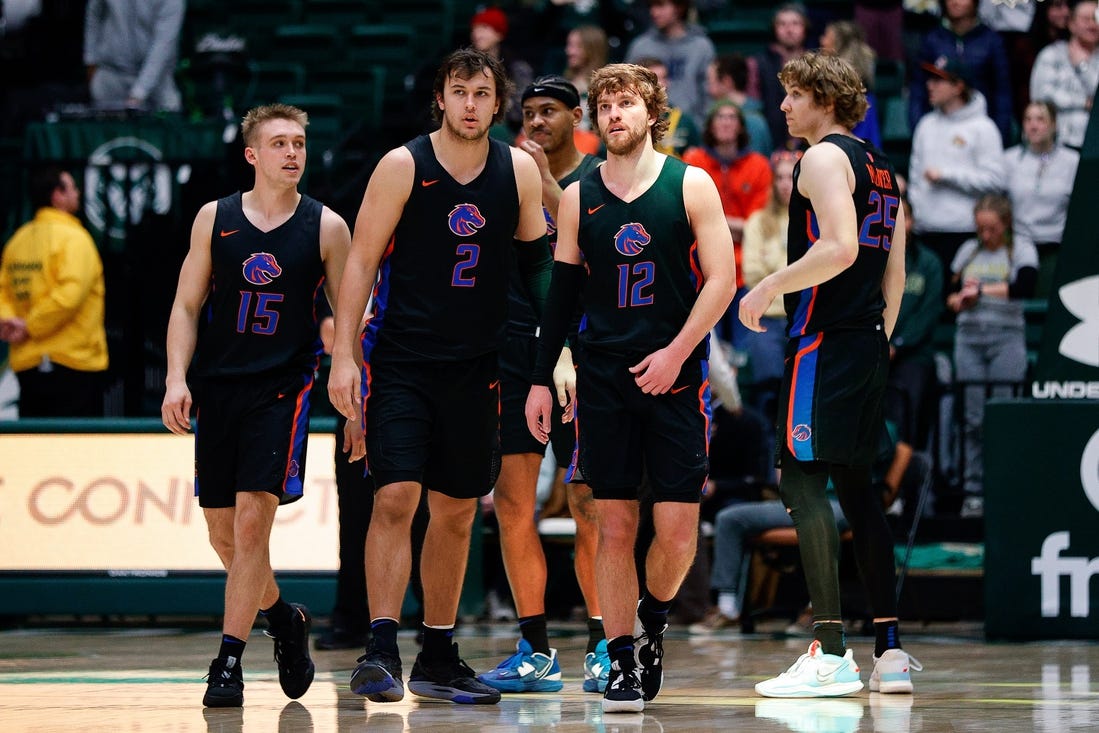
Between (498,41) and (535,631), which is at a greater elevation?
(498,41)

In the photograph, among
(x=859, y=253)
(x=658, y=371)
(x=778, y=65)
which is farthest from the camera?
(x=778, y=65)

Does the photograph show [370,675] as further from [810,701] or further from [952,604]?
[952,604]

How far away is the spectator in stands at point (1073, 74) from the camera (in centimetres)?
1227

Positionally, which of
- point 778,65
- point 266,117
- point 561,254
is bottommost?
point 561,254

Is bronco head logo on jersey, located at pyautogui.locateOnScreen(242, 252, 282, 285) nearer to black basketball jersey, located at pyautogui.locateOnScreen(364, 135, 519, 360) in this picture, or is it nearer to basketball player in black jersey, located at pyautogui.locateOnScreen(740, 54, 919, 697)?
black basketball jersey, located at pyautogui.locateOnScreen(364, 135, 519, 360)

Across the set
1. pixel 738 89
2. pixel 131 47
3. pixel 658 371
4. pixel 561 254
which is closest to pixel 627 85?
pixel 561 254

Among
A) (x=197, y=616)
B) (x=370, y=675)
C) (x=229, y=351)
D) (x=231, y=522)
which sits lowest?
(x=197, y=616)

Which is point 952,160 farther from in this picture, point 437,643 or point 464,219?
point 437,643

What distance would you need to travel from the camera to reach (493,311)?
6.34 m

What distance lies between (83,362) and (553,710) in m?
6.00

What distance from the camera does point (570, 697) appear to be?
6.45m

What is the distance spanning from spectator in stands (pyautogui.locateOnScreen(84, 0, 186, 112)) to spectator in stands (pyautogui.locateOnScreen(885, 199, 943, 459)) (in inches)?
253

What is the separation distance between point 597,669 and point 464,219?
5.96 ft

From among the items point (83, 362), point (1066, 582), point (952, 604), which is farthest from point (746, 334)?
point (83, 362)
